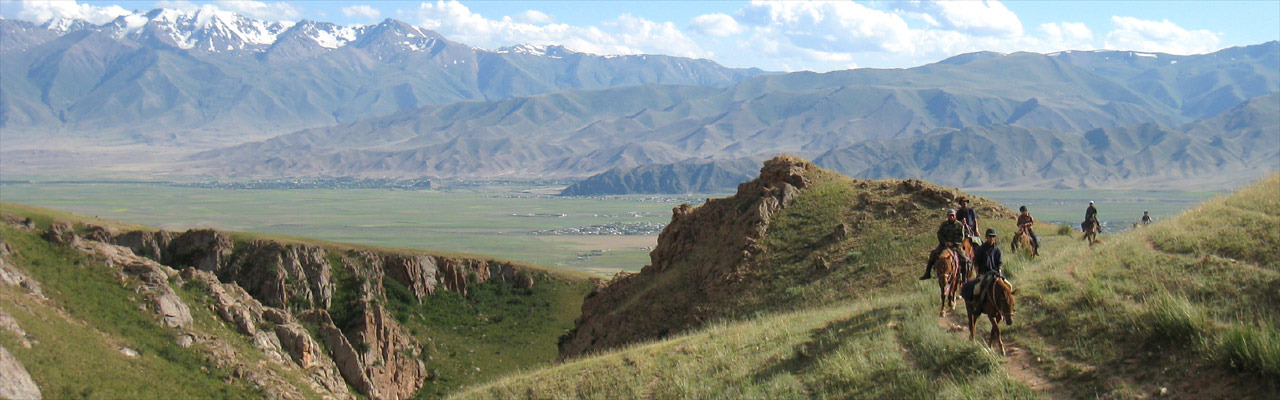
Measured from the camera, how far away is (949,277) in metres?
16.7

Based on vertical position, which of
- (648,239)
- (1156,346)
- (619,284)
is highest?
(1156,346)

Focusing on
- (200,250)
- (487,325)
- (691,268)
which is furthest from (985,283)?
(200,250)

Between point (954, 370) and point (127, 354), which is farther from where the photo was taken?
point (127, 354)

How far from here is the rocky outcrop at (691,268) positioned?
30.4 m

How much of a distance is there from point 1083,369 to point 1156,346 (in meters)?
0.99

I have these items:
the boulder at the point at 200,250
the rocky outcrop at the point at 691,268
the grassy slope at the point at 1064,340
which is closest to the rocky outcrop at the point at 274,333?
the boulder at the point at 200,250

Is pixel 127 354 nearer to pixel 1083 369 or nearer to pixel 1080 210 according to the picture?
pixel 1083 369

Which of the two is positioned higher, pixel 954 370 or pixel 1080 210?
pixel 954 370

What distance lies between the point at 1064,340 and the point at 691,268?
1944cm

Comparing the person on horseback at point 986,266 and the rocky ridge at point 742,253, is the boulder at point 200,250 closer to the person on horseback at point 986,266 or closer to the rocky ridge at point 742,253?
the rocky ridge at point 742,253

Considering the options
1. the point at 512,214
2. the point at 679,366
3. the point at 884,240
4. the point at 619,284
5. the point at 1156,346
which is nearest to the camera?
the point at 1156,346

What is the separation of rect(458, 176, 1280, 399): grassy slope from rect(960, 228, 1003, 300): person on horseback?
83cm

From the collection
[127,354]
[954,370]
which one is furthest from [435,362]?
[954,370]

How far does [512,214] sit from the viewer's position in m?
198
